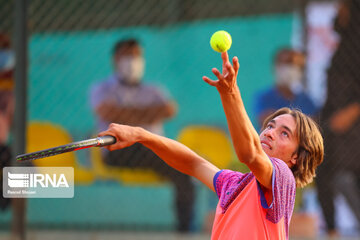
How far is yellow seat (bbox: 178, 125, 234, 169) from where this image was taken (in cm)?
539

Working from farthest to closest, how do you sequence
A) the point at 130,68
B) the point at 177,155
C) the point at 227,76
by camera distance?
1. the point at 130,68
2. the point at 177,155
3. the point at 227,76

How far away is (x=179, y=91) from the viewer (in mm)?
5371

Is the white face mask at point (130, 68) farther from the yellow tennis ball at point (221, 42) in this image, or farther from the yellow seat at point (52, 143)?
the yellow tennis ball at point (221, 42)

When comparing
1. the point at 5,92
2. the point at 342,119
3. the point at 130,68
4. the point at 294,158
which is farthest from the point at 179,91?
the point at 294,158

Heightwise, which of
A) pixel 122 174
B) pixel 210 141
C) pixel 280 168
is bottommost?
pixel 280 168

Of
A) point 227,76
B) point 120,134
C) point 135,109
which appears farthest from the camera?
point 135,109

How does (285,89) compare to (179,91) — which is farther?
(179,91)

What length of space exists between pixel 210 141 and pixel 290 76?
3.12 ft

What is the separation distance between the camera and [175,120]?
534 cm

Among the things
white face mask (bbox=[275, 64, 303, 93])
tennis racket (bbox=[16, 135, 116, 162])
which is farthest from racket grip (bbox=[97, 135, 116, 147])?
white face mask (bbox=[275, 64, 303, 93])

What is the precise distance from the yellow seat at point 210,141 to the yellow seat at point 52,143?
3.15 ft

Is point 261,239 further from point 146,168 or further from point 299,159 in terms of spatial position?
point 146,168

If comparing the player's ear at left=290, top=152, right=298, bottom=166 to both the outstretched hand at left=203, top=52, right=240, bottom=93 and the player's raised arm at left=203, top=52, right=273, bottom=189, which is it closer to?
the player's raised arm at left=203, top=52, right=273, bottom=189

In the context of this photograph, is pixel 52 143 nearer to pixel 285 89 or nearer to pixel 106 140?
pixel 285 89
